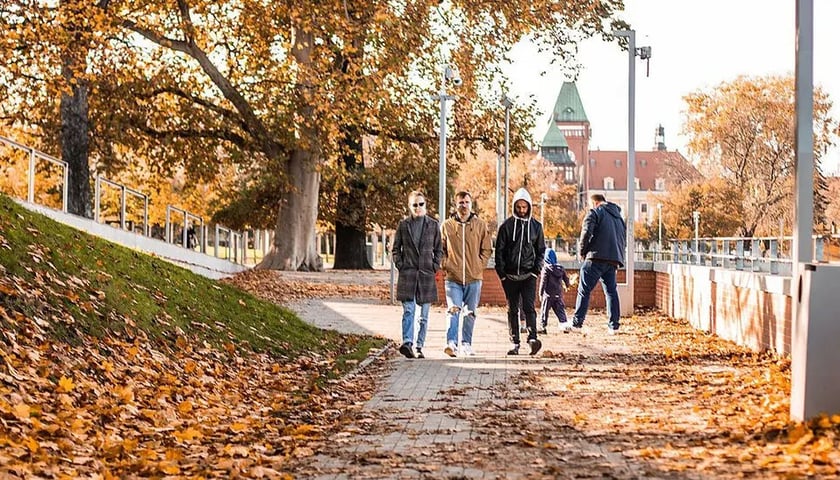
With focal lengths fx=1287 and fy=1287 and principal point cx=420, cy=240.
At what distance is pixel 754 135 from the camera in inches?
2712

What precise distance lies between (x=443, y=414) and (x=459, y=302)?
4.67 metres

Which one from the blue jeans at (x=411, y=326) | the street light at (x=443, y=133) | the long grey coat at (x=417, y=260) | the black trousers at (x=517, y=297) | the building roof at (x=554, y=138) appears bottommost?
the blue jeans at (x=411, y=326)

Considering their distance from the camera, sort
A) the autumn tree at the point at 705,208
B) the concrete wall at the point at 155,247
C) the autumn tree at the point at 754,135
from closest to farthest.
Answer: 1. the concrete wall at the point at 155,247
2. the autumn tree at the point at 754,135
3. the autumn tree at the point at 705,208

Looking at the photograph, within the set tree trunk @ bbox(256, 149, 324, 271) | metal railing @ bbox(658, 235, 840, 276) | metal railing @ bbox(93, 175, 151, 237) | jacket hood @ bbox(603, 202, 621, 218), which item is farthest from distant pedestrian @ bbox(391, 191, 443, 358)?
tree trunk @ bbox(256, 149, 324, 271)

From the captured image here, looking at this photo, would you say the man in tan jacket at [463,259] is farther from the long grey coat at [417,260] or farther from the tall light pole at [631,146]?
the tall light pole at [631,146]

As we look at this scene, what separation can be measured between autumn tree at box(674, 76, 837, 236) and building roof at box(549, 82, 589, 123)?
118 m

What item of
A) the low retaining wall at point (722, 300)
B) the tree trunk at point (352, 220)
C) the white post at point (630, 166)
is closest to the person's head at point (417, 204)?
the low retaining wall at point (722, 300)

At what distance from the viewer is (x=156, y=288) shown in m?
14.2

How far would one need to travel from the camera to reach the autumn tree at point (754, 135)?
221ft

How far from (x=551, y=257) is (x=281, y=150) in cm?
1967

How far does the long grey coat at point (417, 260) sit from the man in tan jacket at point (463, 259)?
0.74ft

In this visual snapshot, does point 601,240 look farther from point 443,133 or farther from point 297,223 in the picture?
point 297,223

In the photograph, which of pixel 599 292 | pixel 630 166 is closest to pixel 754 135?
pixel 599 292

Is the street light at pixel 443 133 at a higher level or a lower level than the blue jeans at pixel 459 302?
higher
